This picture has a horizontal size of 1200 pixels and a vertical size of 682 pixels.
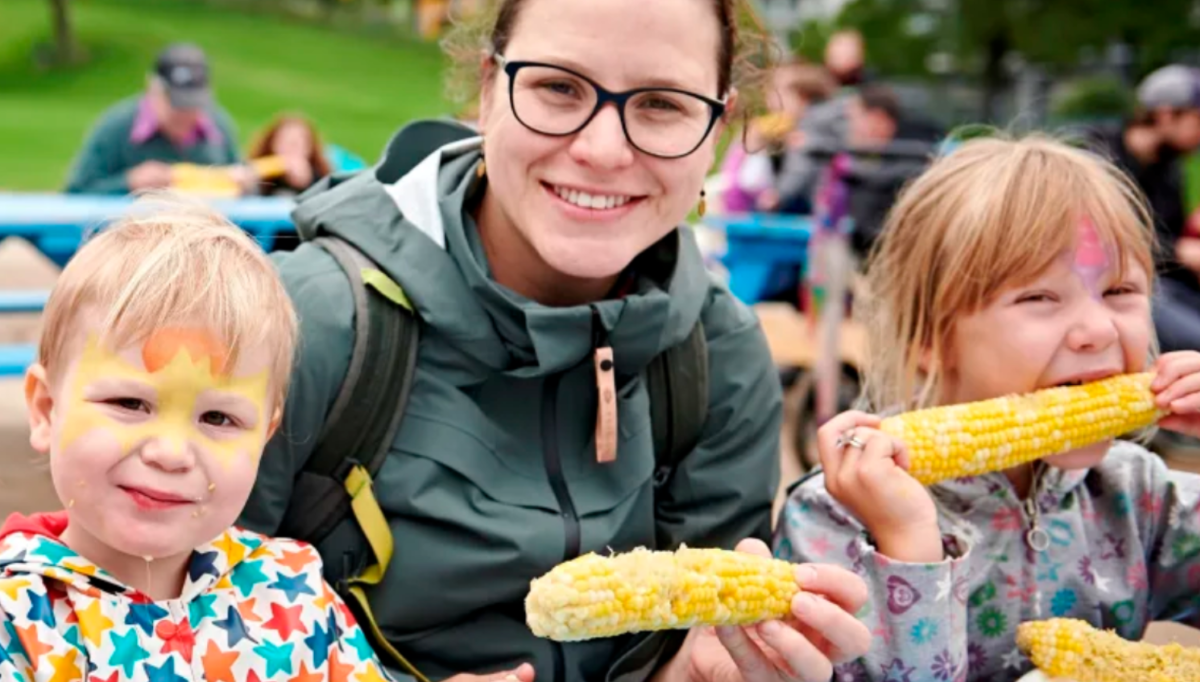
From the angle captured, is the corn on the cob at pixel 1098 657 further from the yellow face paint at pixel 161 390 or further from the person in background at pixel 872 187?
the person in background at pixel 872 187

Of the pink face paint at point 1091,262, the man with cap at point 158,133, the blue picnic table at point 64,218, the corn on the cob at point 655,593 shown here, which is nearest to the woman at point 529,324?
the corn on the cob at point 655,593

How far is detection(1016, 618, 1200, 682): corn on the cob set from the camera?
2035 mm

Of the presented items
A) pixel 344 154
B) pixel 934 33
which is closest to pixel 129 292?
pixel 344 154

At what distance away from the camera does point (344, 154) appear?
31.1 feet

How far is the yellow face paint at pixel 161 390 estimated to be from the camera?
5.51 ft

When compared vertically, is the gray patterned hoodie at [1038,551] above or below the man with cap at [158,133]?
above

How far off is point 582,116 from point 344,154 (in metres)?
7.66

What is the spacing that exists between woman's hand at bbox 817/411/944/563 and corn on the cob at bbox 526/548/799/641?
0.25m

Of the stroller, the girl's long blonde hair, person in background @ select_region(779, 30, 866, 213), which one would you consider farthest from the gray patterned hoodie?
person in background @ select_region(779, 30, 866, 213)

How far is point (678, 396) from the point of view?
231 centimetres

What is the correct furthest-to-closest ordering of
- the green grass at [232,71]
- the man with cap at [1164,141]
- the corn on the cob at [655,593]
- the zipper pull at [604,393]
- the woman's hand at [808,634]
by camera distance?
1. the green grass at [232,71]
2. the man with cap at [1164,141]
3. the zipper pull at [604,393]
4. the woman's hand at [808,634]
5. the corn on the cob at [655,593]

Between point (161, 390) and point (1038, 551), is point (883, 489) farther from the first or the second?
point (161, 390)

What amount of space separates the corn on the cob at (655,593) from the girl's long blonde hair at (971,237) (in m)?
0.71

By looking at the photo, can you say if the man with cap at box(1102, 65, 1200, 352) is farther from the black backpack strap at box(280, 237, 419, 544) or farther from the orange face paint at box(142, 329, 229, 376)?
the orange face paint at box(142, 329, 229, 376)
